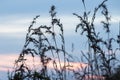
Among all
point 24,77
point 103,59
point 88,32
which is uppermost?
point 88,32

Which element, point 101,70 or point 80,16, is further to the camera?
point 101,70

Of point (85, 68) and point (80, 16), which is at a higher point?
point (80, 16)

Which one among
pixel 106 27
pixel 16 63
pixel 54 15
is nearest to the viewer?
pixel 16 63

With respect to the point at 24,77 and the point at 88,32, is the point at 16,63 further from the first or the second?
the point at 88,32

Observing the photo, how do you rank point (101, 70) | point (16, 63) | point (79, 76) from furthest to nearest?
1. point (79, 76)
2. point (101, 70)
3. point (16, 63)

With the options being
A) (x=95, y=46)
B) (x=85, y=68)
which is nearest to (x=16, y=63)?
(x=95, y=46)

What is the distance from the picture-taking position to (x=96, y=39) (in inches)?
173

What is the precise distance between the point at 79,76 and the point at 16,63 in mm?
2024

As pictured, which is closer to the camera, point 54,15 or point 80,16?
point 80,16

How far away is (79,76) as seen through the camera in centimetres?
544

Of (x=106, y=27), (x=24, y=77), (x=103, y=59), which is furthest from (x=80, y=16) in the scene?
(x=106, y=27)

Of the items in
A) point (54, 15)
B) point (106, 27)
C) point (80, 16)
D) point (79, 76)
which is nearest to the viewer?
point (80, 16)

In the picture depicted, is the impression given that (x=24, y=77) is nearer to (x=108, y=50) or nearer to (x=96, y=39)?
(x=96, y=39)

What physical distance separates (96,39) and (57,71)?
4.38 feet
